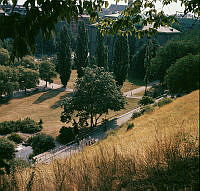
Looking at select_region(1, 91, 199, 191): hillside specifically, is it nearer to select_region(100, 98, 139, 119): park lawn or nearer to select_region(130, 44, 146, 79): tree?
select_region(100, 98, 139, 119): park lawn

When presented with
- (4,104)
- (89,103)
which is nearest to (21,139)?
(89,103)

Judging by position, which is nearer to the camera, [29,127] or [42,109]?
[29,127]

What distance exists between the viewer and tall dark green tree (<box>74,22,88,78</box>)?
53062mm

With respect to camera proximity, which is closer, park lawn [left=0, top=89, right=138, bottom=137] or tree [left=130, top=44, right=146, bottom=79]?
park lawn [left=0, top=89, right=138, bottom=137]

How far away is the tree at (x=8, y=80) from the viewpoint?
44000 millimetres

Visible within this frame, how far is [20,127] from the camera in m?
32.0

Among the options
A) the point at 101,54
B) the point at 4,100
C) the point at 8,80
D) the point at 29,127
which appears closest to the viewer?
the point at 29,127

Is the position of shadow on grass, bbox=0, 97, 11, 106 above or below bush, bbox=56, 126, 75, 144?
below

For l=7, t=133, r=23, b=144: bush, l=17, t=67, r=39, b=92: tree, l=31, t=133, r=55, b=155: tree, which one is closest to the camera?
l=31, t=133, r=55, b=155: tree

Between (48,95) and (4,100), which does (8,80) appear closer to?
(4,100)

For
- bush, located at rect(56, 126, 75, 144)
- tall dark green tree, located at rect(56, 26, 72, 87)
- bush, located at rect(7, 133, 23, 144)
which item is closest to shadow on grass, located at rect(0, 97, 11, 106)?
tall dark green tree, located at rect(56, 26, 72, 87)

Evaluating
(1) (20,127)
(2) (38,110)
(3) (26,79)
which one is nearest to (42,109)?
(2) (38,110)

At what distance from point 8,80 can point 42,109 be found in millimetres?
9795

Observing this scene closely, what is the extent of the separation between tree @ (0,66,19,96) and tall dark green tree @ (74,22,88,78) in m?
12.2
